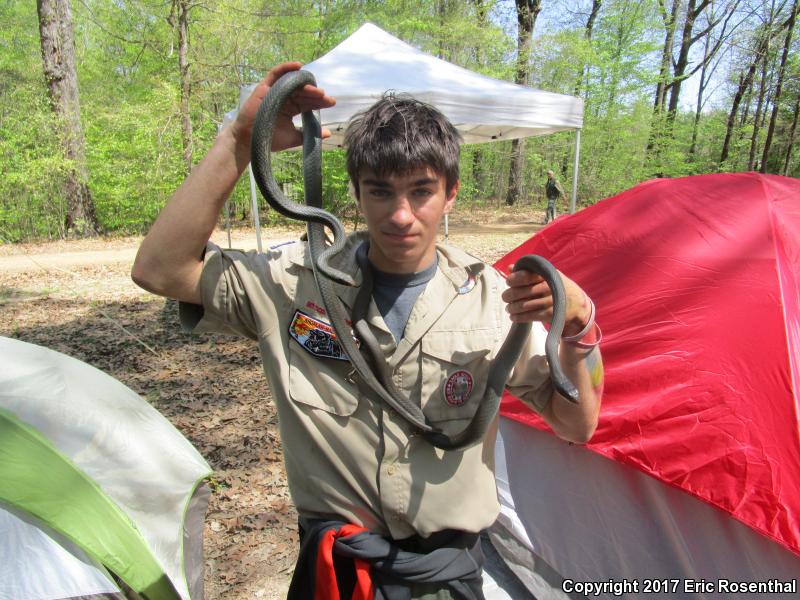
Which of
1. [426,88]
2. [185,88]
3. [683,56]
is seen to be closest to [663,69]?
[683,56]

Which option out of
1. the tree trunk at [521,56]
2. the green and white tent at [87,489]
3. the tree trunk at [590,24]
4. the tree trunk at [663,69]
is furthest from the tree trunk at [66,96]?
the tree trunk at [663,69]

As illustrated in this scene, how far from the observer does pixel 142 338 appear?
549cm

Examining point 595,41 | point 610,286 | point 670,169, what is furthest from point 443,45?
point 610,286

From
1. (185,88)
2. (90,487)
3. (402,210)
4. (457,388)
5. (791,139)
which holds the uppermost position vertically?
(185,88)

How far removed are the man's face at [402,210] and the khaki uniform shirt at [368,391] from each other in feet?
0.43

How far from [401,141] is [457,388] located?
0.66 metres

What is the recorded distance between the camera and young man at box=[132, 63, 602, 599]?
46.9 inches

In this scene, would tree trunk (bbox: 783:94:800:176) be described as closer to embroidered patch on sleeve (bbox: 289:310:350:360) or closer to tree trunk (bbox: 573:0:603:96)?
tree trunk (bbox: 573:0:603:96)

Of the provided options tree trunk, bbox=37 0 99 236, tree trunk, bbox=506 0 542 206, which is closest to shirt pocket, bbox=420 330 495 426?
tree trunk, bbox=37 0 99 236

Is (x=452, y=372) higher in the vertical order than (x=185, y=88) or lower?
lower

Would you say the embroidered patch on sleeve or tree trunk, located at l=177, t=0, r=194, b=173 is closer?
the embroidered patch on sleeve

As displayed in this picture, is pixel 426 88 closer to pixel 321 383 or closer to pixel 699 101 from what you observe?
pixel 321 383

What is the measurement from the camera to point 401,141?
1.22m

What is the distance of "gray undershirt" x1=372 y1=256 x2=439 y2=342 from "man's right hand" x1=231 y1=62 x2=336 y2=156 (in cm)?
45
